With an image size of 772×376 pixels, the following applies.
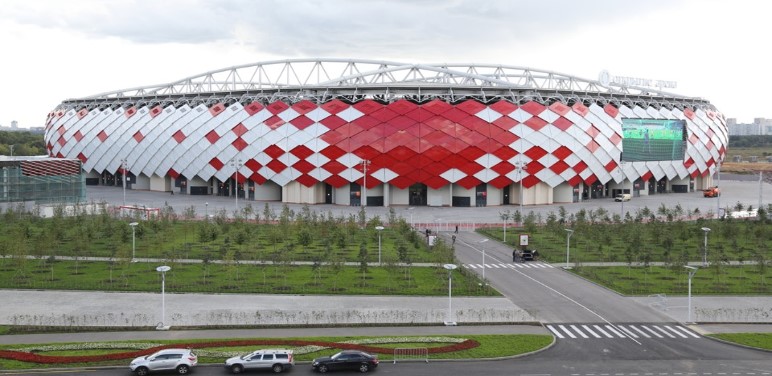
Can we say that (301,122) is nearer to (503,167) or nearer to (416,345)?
(503,167)

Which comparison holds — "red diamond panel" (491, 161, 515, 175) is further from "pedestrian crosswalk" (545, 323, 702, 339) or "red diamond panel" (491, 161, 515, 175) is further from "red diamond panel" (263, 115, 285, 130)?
"pedestrian crosswalk" (545, 323, 702, 339)

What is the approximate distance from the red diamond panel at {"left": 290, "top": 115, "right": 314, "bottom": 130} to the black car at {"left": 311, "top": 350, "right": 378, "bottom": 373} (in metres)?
60.4

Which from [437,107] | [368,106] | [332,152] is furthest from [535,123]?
[332,152]

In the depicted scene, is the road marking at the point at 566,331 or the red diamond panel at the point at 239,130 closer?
the road marking at the point at 566,331

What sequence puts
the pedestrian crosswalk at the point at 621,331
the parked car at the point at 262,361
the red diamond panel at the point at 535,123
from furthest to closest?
the red diamond panel at the point at 535,123 < the pedestrian crosswalk at the point at 621,331 < the parked car at the point at 262,361

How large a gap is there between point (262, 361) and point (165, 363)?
10.1ft

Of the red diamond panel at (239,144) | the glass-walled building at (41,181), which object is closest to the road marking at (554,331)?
the glass-walled building at (41,181)

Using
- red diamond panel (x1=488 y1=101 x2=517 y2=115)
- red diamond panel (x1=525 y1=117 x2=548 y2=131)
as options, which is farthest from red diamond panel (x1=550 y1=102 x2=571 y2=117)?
red diamond panel (x1=488 y1=101 x2=517 y2=115)

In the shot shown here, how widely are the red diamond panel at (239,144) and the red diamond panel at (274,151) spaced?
353 cm

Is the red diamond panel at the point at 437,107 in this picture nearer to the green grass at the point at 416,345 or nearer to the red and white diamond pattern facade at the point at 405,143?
the red and white diamond pattern facade at the point at 405,143

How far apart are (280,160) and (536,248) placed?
1565 inches

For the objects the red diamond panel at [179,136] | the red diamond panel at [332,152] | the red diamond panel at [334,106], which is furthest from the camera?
the red diamond panel at [179,136]

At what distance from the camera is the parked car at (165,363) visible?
23.6 m

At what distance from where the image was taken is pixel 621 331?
1174 inches
